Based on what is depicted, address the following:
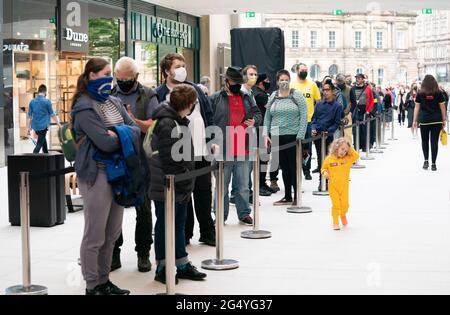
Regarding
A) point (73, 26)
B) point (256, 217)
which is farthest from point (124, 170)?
point (73, 26)

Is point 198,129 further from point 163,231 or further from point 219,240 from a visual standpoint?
point 163,231

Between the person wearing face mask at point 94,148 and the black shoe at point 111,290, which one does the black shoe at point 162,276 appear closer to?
the black shoe at point 111,290

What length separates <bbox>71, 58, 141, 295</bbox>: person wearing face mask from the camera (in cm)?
613

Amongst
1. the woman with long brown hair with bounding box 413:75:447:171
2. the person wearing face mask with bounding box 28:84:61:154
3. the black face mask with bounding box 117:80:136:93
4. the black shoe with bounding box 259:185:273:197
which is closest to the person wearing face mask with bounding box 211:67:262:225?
the black face mask with bounding box 117:80:136:93

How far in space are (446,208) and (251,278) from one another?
511 centimetres

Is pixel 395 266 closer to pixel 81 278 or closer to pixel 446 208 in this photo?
pixel 81 278

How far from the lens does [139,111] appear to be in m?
7.55

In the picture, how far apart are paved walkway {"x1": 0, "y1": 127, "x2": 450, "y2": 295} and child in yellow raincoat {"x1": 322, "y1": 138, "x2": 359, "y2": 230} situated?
234mm

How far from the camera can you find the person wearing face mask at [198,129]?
312 inches

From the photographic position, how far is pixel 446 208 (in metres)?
11.5

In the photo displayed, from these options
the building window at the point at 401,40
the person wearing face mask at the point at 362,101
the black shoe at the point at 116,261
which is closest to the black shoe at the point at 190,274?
the black shoe at the point at 116,261

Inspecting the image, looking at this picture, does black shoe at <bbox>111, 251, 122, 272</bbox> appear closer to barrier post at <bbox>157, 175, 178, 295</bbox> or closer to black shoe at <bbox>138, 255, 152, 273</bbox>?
black shoe at <bbox>138, 255, 152, 273</bbox>

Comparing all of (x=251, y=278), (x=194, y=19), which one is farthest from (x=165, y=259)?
(x=194, y=19)

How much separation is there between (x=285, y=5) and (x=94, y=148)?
23.7m
